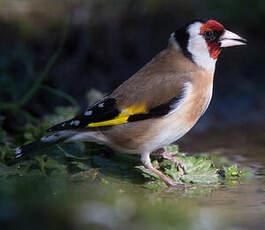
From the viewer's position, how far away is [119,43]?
7.93m

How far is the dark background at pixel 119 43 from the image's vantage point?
745 cm

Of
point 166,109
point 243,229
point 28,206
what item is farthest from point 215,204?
point 28,206

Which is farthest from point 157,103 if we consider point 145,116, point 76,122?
point 76,122

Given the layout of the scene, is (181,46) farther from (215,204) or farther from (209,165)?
(215,204)

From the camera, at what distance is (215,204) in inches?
163

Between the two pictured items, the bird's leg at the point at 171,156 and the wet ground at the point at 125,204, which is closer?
A: the wet ground at the point at 125,204

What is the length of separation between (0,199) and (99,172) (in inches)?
43.1

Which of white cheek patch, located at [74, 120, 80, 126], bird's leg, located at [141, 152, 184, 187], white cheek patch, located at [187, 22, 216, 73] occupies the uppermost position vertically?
white cheek patch, located at [187, 22, 216, 73]

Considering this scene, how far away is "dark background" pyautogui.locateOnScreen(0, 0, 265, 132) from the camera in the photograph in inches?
293

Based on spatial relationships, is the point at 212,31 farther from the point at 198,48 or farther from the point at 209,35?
the point at 198,48

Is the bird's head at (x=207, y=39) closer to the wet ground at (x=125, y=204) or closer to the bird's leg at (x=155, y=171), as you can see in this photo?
the bird's leg at (x=155, y=171)

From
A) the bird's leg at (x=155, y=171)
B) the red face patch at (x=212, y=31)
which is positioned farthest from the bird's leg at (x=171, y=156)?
the red face patch at (x=212, y=31)

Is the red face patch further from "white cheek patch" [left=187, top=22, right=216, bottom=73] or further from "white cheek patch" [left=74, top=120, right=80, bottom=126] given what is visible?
"white cheek patch" [left=74, top=120, right=80, bottom=126]

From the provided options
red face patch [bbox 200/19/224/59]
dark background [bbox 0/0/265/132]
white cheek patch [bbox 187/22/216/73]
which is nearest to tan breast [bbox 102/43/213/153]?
white cheek patch [bbox 187/22/216/73]
